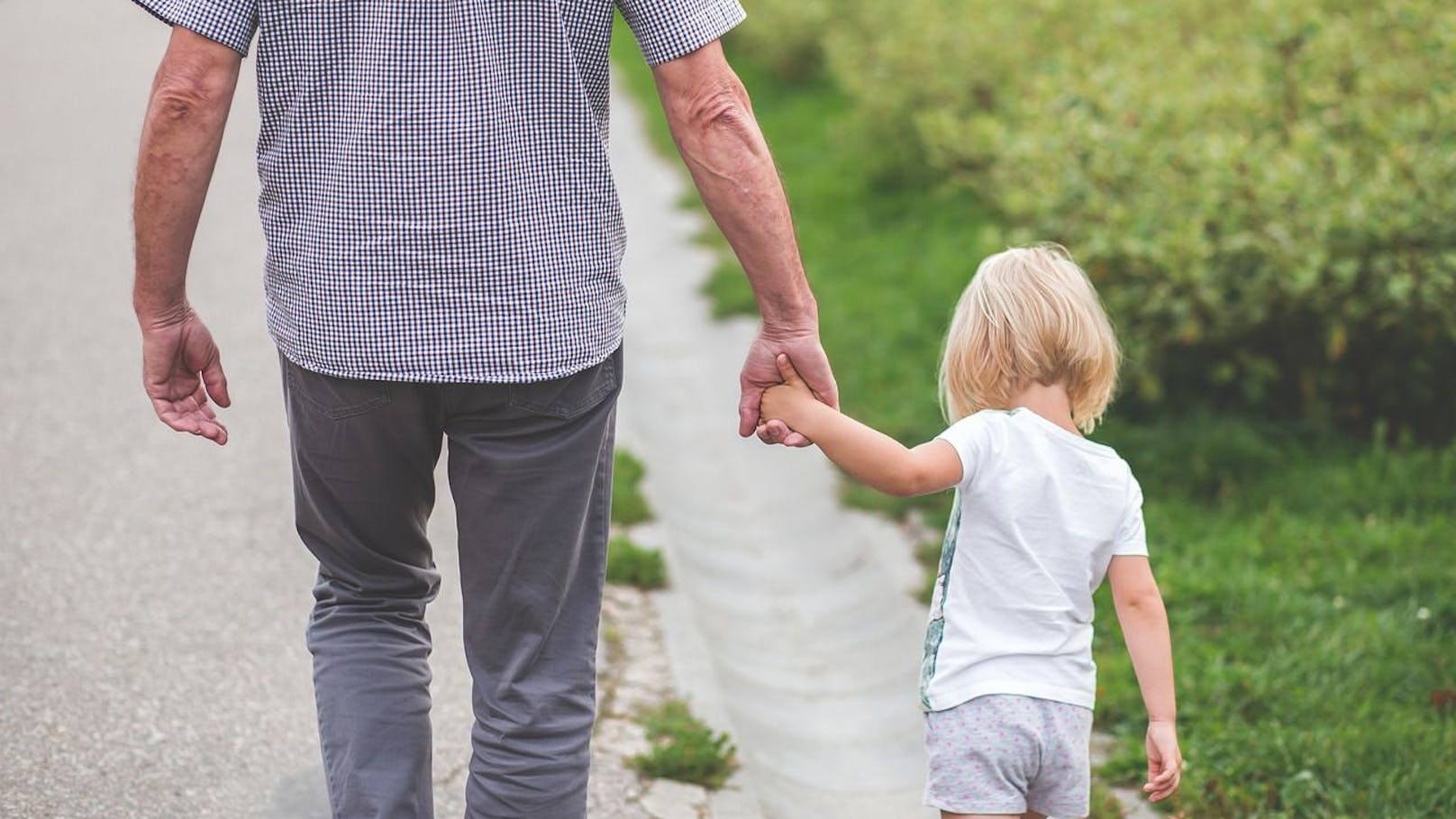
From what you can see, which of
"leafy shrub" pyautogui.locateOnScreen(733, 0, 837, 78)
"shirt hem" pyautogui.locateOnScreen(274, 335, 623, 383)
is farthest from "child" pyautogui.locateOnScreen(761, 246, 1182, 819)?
"leafy shrub" pyautogui.locateOnScreen(733, 0, 837, 78)

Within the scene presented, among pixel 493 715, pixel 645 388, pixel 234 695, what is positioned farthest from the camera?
pixel 645 388

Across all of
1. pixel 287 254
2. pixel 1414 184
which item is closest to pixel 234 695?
pixel 287 254

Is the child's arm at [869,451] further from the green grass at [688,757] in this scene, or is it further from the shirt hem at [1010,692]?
the green grass at [688,757]

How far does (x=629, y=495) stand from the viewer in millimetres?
4855

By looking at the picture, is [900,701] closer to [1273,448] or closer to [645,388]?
[1273,448]

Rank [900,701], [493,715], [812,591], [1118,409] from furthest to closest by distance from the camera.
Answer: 1. [1118,409]
2. [812,591]
3. [900,701]
4. [493,715]

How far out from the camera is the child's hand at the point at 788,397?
7.86 feet

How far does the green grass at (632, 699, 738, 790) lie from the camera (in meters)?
3.30

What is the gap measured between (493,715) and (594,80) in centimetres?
101

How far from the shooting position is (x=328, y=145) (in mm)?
2168

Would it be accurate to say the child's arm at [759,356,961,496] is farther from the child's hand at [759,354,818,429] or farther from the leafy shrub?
the leafy shrub

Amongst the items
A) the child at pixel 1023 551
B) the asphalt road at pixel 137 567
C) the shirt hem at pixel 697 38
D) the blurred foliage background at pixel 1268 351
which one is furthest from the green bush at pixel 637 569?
the shirt hem at pixel 697 38

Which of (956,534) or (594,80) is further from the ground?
(594,80)

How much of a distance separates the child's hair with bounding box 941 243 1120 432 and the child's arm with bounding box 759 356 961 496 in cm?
18
